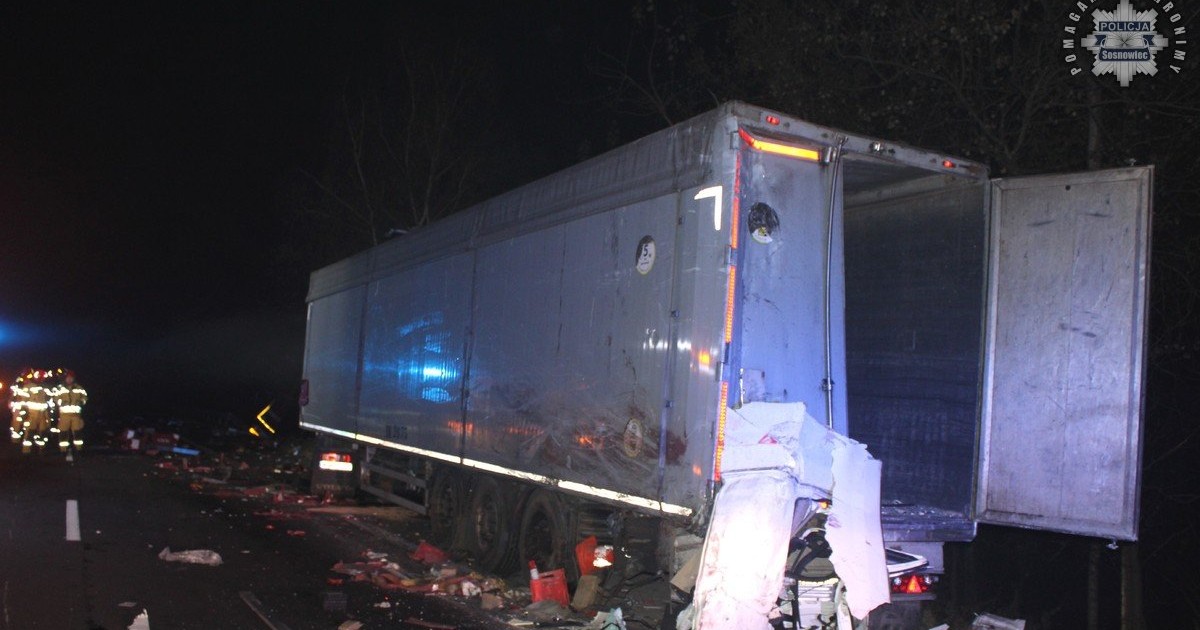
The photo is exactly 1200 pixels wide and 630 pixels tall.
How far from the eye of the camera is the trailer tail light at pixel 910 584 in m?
6.18

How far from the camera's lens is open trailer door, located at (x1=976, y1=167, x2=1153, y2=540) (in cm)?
591

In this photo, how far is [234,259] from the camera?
47.1 m

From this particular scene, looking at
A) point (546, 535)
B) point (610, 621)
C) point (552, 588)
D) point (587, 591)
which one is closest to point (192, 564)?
point (546, 535)

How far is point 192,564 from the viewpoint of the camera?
8.98m

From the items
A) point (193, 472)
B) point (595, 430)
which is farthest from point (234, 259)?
point (595, 430)

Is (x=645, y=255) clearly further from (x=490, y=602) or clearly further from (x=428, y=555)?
(x=428, y=555)

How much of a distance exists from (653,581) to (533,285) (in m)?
2.71

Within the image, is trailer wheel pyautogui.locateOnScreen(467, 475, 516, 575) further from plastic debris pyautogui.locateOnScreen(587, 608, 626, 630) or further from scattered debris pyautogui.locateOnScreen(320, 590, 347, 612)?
plastic debris pyautogui.locateOnScreen(587, 608, 626, 630)

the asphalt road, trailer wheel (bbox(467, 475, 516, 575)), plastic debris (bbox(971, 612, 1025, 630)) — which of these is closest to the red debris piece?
the asphalt road

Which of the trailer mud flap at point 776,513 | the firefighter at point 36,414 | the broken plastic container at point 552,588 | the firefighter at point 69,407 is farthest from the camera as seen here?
the firefighter at point 36,414

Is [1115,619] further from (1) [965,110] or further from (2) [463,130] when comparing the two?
(2) [463,130]

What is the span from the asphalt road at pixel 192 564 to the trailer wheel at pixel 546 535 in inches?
26.1

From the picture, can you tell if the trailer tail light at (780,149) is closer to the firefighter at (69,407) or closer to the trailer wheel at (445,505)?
the trailer wheel at (445,505)

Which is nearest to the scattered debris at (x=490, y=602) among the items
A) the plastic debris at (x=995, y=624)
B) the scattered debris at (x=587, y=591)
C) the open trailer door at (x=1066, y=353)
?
the scattered debris at (x=587, y=591)
